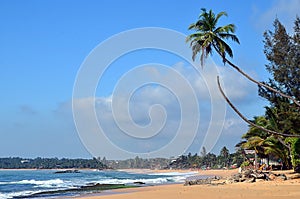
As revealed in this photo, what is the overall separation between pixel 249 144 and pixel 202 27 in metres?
21.4

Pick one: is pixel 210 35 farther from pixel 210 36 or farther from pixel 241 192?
pixel 241 192

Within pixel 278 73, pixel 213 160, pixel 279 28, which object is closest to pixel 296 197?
pixel 278 73

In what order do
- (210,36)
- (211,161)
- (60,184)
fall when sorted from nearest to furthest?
1. (210,36)
2. (60,184)
3. (211,161)

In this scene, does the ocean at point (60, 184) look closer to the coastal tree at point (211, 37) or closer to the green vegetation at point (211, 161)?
the coastal tree at point (211, 37)

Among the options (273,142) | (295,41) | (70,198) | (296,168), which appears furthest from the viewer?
(273,142)

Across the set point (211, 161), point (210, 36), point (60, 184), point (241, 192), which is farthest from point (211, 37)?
point (211, 161)

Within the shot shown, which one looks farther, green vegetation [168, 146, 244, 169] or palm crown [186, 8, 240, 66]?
green vegetation [168, 146, 244, 169]

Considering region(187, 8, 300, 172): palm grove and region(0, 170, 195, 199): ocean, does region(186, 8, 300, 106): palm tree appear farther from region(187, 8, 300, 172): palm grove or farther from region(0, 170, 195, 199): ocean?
region(0, 170, 195, 199): ocean

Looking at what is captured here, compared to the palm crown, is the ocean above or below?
below

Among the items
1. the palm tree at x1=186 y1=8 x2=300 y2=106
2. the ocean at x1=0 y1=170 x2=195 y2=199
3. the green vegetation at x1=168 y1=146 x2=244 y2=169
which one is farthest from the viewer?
the green vegetation at x1=168 y1=146 x2=244 y2=169

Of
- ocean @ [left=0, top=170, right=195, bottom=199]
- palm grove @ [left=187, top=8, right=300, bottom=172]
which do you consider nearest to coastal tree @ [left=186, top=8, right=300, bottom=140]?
palm grove @ [left=187, top=8, right=300, bottom=172]

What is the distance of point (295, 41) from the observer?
2197 centimetres

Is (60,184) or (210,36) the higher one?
(210,36)

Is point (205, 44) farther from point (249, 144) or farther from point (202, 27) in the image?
point (249, 144)
